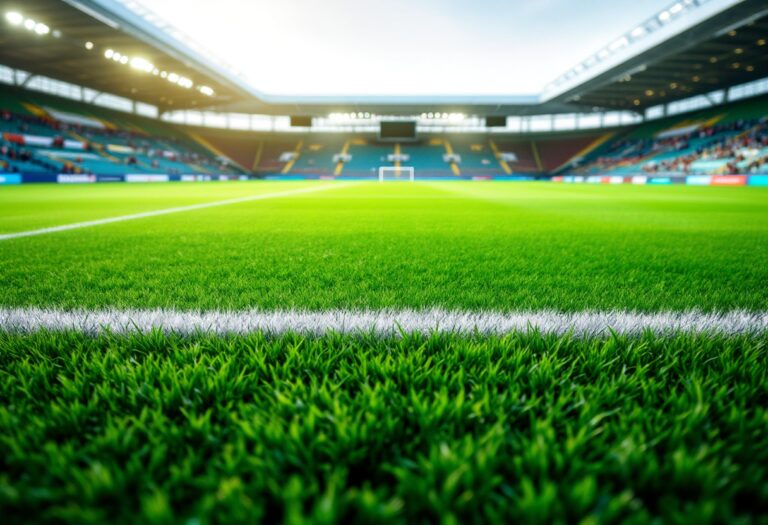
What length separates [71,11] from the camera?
19000 mm

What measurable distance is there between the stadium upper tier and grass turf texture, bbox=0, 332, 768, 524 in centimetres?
2689

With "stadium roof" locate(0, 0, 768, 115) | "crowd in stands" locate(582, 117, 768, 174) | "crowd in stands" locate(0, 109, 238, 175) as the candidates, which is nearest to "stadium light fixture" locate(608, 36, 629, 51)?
"stadium roof" locate(0, 0, 768, 115)

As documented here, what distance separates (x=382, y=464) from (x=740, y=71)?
40622 millimetres

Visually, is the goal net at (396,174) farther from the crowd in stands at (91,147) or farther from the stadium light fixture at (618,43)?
the stadium light fixture at (618,43)

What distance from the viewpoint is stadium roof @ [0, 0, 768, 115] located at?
19250mm

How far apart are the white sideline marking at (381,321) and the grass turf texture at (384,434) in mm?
172

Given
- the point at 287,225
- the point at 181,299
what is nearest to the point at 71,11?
the point at 287,225

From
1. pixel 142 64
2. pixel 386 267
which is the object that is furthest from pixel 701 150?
pixel 142 64

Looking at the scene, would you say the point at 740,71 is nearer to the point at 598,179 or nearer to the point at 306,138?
the point at 598,179

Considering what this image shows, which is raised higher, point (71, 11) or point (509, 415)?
point (71, 11)

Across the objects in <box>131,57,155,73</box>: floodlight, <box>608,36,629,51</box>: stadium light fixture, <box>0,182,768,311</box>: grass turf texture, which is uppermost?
<box>131,57,155,73</box>: floodlight

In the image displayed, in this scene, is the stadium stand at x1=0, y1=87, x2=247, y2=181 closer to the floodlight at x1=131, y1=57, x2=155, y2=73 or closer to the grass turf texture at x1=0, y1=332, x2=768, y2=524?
the floodlight at x1=131, y1=57, x2=155, y2=73

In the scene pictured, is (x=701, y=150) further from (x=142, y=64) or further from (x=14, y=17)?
(x=14, y=17)

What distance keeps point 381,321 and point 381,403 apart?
624 mm
